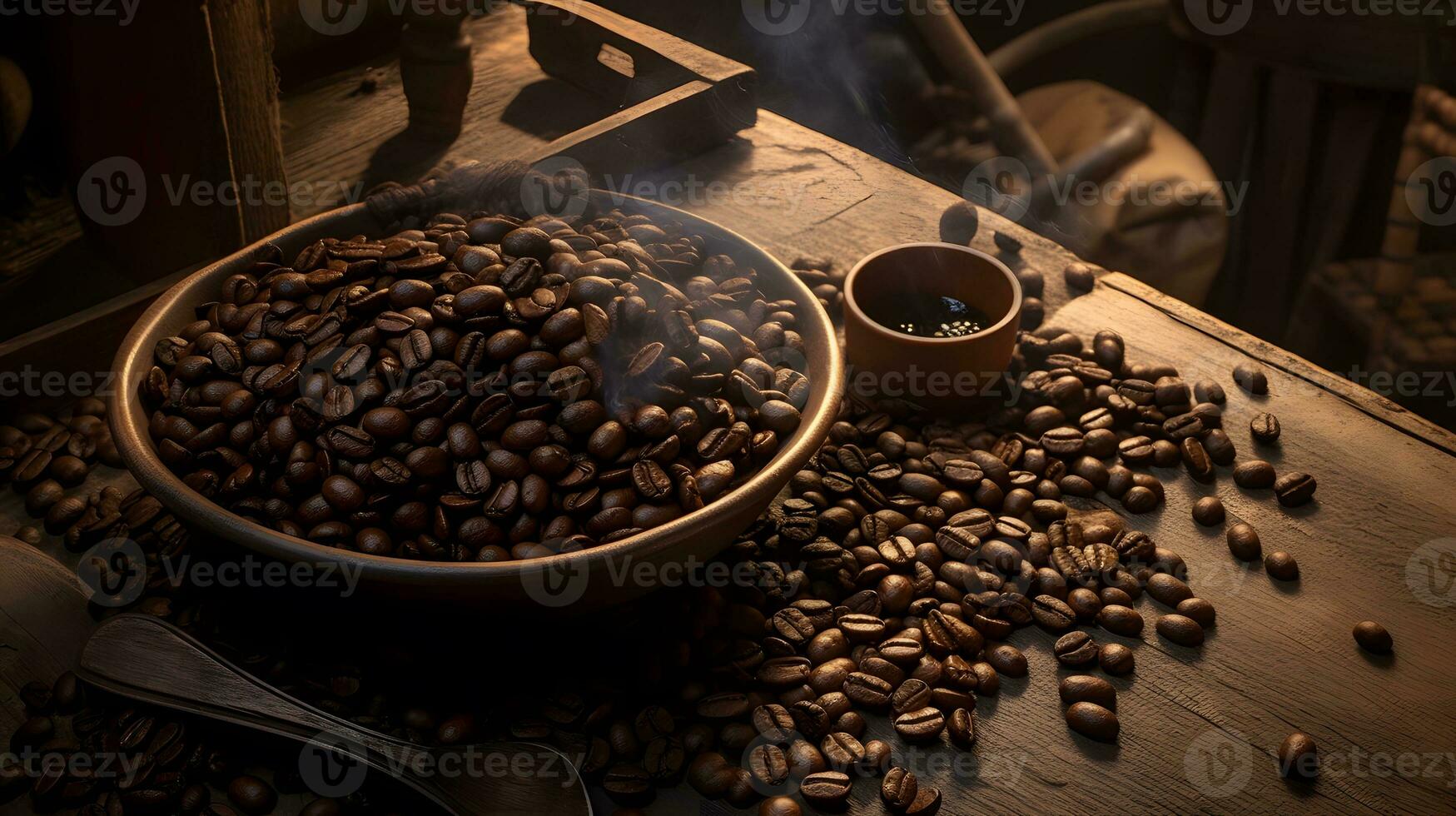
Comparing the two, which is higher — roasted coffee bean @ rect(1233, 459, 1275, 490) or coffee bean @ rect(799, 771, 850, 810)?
roasted coffee bean @ rect(1233, 459, 1275, 490)

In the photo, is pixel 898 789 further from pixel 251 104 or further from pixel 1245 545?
pixel 251 104

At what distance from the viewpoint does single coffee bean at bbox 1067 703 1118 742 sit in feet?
3.95

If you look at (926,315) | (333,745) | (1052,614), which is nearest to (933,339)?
(926,315)

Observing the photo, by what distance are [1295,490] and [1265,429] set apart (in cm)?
12

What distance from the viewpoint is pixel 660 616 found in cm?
133

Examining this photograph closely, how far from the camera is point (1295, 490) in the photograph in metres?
1.49

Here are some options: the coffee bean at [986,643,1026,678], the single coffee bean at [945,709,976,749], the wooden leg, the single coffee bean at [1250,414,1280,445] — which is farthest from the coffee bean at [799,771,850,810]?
the wooden leg

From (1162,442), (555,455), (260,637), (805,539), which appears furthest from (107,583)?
A: (1162,442)

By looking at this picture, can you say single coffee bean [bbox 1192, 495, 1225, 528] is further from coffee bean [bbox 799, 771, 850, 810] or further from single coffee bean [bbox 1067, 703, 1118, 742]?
coffee bean [bbox 799, 771, 850, 810]

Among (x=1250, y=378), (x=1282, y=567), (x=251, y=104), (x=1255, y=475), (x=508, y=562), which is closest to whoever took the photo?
(x=508, y=562)

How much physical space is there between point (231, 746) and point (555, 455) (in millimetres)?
480

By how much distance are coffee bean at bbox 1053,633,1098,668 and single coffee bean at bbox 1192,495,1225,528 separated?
0.28 metres

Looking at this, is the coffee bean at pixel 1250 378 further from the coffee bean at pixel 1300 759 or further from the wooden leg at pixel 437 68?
the wooden leg at pixel 437 68

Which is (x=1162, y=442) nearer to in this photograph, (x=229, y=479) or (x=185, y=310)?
(x=229, y=479)
